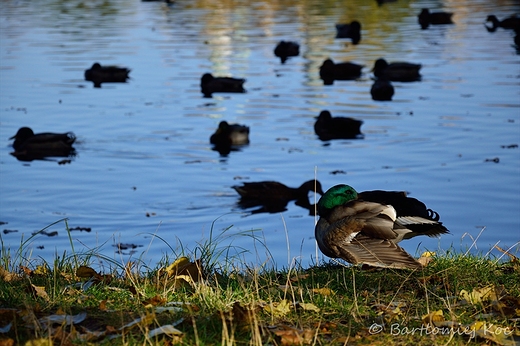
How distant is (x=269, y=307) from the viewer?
5438mm

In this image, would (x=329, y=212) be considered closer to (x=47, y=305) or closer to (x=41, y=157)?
(x=47, y=305)

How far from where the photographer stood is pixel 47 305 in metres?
5.56

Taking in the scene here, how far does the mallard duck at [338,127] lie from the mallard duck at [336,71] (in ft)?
24.1

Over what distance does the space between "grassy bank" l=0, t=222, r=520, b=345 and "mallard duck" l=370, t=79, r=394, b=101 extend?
17.4 metres

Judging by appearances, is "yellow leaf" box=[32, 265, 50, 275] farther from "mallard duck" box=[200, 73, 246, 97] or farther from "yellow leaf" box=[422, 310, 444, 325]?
"mallard duck" box=[200, 73, 246, 97]

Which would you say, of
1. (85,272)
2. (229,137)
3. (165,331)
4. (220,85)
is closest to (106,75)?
(220,85)

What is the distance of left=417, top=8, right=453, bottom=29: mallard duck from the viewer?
42.1 metres

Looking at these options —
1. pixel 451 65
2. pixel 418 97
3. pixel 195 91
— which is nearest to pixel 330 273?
pixel 418 97

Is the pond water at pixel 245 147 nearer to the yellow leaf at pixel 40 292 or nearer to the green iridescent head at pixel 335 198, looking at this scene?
the green iridescent head at pixel 335 198

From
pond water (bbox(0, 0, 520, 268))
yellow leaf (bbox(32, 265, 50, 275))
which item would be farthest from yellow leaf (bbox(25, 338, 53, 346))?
pond water (bbox(0, 0, 520, 268))

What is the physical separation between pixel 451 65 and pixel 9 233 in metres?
18.7

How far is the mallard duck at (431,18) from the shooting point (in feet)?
138

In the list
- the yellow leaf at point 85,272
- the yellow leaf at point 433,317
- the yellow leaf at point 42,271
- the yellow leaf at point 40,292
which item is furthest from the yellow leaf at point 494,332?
the yellow leaf at point 42,271

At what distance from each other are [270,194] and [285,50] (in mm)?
17686
